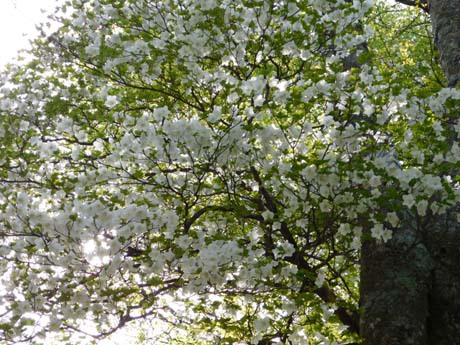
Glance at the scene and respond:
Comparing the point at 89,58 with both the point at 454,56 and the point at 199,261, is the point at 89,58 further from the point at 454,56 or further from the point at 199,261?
the point at 454,56

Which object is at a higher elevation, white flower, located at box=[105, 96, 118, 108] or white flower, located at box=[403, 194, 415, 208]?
white flower, located at box=[105, 96, 118, 108]

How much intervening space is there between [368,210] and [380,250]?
0.63 m

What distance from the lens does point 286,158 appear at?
4.32 meters

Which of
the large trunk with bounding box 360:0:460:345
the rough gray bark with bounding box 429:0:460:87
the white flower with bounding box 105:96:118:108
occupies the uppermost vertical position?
the rough gray bark with bounding box 429:0:460:87

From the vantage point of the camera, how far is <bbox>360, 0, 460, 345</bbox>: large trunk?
4.17 metres

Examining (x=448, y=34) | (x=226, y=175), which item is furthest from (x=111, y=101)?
(x=448, y=34)

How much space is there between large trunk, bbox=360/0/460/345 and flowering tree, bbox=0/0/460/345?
22 mm

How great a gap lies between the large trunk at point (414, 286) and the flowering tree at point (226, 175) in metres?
0.02

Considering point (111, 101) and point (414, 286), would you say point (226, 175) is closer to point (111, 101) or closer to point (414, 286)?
point (111, 101)

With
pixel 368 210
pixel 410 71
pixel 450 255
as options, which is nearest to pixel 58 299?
pixel 368 210

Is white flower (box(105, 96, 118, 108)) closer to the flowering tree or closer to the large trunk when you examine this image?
the flowering tree

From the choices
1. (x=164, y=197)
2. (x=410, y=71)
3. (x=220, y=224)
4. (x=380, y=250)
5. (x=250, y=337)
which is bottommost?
(x=250, y=337)

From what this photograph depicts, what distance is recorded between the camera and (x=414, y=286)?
437cm

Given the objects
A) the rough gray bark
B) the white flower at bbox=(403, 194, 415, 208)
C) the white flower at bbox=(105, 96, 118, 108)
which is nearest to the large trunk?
the white flower at bbox=(403, 194, 415, 208)
